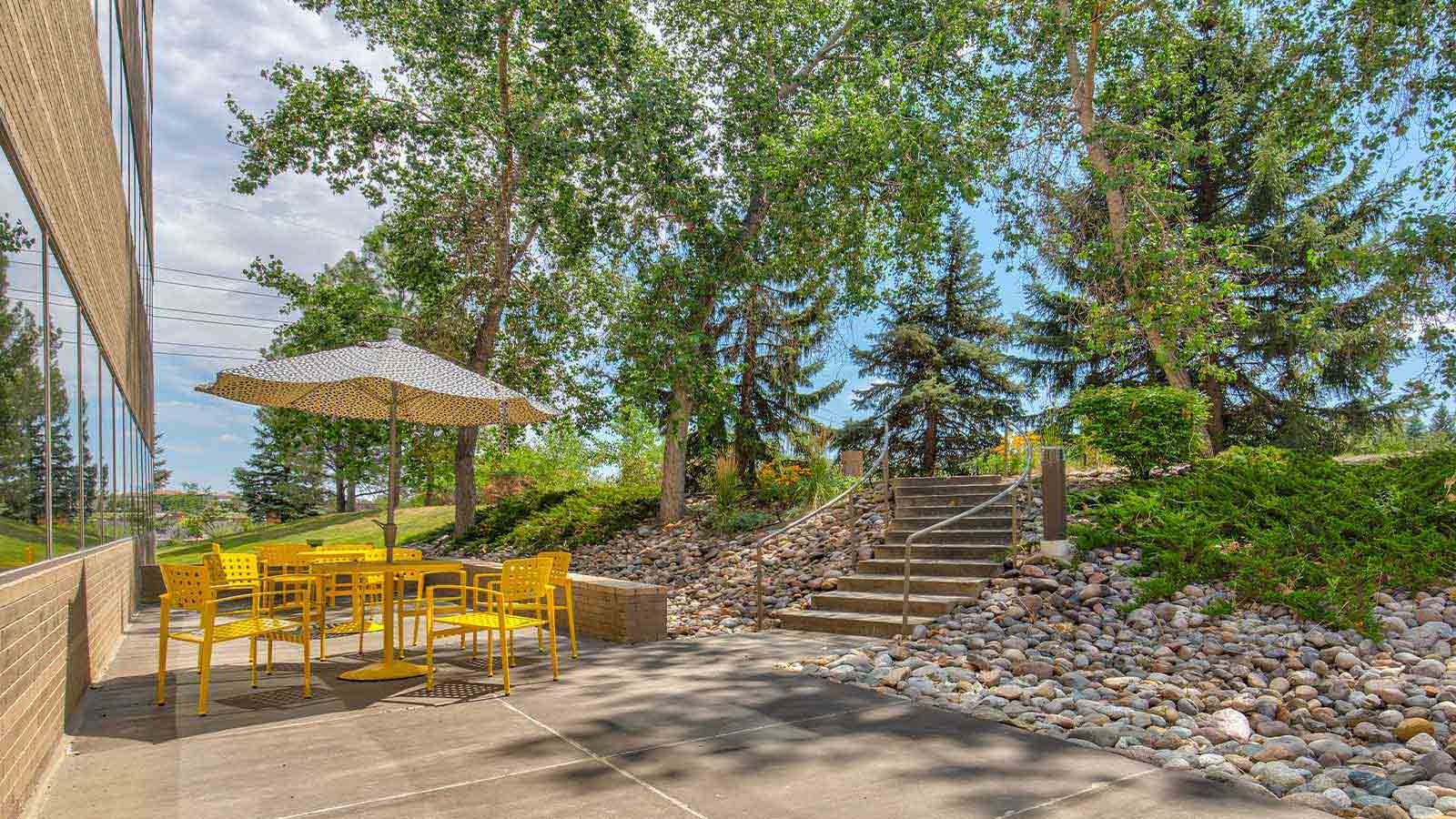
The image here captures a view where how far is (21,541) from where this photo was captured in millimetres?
3953

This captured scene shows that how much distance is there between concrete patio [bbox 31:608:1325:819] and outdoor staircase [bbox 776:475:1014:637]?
2.66 metres

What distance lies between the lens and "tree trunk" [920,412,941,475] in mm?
19766

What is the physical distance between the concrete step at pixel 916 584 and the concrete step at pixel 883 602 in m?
0.12

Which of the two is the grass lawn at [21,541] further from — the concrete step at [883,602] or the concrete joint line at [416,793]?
the concrete step at [883,602]

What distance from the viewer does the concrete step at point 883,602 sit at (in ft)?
27.4

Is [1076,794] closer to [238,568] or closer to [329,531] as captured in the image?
[238,568]

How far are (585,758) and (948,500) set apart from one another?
8.55 m

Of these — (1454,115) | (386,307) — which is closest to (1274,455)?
(1454,115)

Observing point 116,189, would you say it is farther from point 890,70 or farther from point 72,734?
point 890,70

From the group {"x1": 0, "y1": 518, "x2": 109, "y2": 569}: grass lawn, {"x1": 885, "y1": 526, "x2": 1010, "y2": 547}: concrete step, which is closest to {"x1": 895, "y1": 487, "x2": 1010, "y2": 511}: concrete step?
{"x1": 885, "y1": 526, "x2": 1010, "y2": 547}: concrete step

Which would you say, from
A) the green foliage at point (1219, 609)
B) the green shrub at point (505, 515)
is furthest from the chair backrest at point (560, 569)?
the green shrub at point (505, 515)

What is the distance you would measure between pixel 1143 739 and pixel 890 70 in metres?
12.7

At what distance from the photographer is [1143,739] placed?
447cm

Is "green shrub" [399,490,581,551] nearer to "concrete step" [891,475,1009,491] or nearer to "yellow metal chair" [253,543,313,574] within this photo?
"concrete step" [891,475,1009,491]
